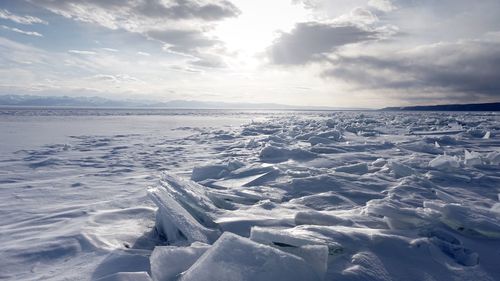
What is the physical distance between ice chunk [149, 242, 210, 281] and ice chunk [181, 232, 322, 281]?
14 centimetres

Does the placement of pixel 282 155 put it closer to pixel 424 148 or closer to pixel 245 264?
pixel 424 148

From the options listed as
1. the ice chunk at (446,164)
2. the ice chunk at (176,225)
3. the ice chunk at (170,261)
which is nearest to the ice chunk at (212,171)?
the ice chunk at (176,225)

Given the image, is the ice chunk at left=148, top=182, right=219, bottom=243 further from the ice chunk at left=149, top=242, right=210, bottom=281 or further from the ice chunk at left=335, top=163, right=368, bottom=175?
the ice chunk at left=335, top=163, right=368, bottom=175

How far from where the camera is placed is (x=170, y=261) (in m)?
1.56

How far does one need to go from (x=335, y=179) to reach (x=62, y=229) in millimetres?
3066

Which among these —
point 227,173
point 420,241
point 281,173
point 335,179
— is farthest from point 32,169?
point 420,241

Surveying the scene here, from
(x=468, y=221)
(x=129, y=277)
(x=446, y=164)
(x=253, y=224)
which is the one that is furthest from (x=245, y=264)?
(x=446, y=164)

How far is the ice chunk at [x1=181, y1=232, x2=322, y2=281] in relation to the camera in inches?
54.4

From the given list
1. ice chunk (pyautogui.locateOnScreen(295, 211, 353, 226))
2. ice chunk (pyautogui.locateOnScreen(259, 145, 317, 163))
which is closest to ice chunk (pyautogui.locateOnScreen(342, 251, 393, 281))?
ice chunk (pyautogui.locateOnScreen(295, 211, 353, 226))

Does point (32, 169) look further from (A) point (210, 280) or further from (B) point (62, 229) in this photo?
(A) point (210, 280)

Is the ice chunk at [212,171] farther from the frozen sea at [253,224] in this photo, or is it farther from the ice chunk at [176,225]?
the ice chunk at [176,225]

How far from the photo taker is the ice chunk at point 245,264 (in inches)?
54.4

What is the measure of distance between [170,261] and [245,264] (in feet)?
1.32

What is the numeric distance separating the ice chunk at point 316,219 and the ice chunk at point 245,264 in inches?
32.7
